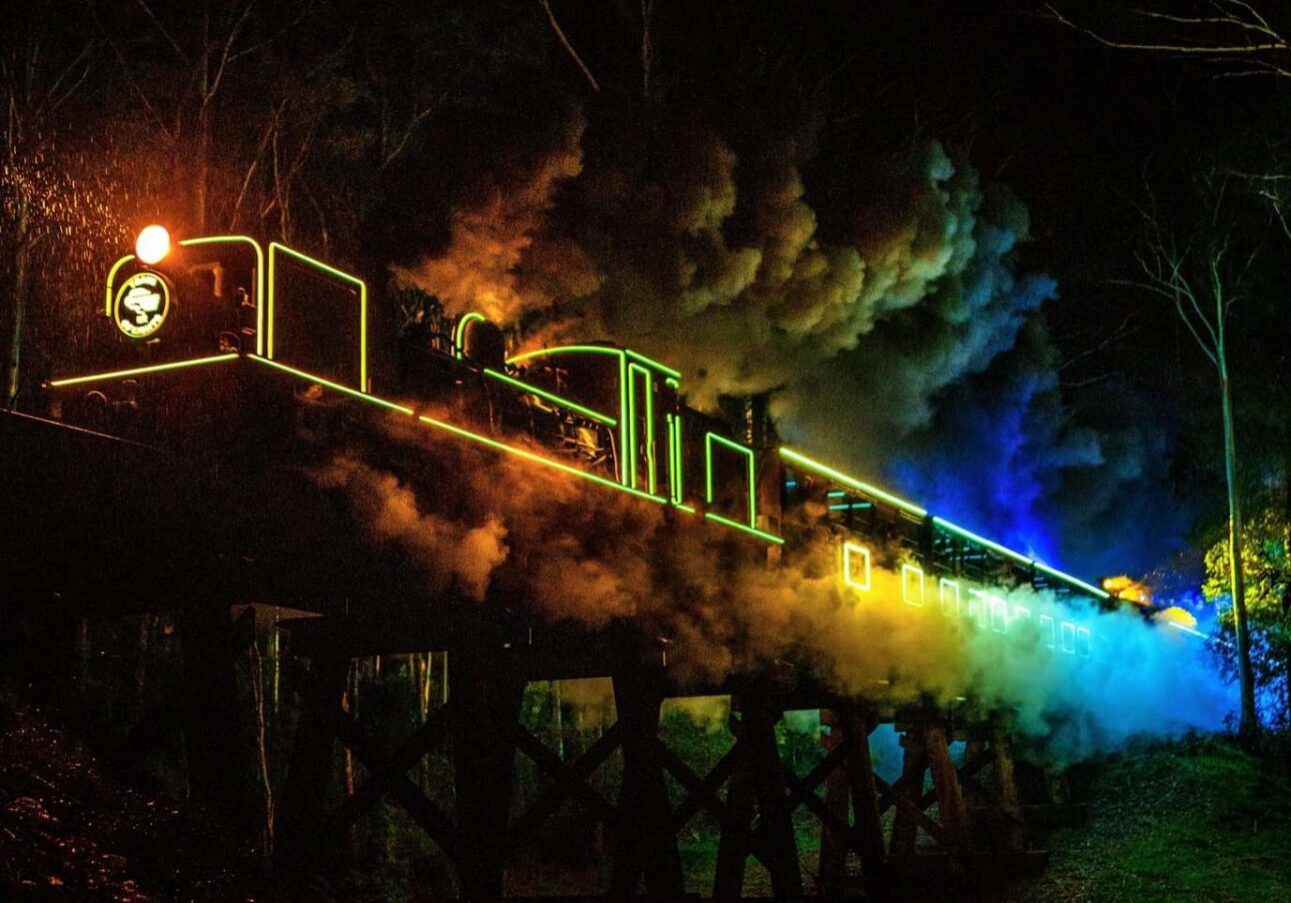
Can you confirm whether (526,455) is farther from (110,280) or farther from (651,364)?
(110,280)

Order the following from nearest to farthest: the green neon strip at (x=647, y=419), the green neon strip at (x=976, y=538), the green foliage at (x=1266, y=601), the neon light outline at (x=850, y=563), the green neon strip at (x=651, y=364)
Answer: the green neon strip at (x=647, y=419), the green neon strip at (x=651, y=364), the neon light outline at (x=850, y=563), the green neon strip at (x=976, y=538), the green foliage at (x=1266, y=601)

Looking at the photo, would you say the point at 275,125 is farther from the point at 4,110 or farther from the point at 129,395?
the point at 129,395

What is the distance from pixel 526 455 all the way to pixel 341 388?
1.54 m

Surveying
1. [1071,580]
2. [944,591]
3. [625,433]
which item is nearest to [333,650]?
[625,433]

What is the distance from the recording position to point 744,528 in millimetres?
13070

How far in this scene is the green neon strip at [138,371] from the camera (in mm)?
8641

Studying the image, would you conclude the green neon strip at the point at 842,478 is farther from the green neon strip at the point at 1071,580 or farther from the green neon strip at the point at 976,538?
the green neon strip at the point at 1071,580

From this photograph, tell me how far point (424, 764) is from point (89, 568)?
481 inches

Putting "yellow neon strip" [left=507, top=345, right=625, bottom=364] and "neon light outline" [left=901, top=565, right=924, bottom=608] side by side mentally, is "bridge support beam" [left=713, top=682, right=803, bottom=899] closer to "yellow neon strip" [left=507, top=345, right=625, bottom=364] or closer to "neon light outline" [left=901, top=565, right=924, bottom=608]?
"neon light outline" [left=901, top=565, right=924, bottom=608]

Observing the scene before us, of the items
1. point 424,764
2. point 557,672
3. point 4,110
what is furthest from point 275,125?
point 557,672

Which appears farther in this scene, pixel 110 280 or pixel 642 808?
pixel 642 808

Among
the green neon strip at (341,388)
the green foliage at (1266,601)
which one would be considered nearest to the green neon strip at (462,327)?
the green neon strip at (341,388)

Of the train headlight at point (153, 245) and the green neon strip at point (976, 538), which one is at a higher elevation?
the train headlight at point (153, 245)

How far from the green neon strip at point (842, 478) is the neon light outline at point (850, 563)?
567mm
